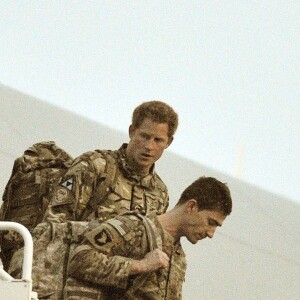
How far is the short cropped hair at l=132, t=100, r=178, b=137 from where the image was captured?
9.18 m

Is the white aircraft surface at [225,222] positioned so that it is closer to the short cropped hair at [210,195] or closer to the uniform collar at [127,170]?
the uniform collar at [127,170]

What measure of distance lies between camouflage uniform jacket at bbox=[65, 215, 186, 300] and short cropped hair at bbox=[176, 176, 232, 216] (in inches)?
9.0

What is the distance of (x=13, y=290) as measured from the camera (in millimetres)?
7051

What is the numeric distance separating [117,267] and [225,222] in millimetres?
13308

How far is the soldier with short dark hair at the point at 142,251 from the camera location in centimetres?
837

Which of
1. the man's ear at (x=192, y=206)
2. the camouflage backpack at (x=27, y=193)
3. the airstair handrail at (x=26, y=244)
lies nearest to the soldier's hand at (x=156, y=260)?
the man's ear at (x=192, y=206)

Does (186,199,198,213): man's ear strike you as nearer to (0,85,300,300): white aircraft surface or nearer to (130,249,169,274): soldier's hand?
(130,249,169,274): soldier's hand

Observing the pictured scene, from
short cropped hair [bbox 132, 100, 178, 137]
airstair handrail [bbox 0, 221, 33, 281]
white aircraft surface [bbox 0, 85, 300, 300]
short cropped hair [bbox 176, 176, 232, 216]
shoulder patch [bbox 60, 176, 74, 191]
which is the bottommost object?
white aircraft surface [bbox 0, 85, 300, 300]

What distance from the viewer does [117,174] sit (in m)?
9.27

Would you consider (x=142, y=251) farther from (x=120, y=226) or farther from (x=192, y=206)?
(x=192, y=206)

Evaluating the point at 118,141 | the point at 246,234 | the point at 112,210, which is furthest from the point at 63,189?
the point at 118,141

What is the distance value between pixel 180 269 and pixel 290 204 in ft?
53.5

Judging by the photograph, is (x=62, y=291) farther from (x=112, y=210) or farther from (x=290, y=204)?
(x=290, y=204)

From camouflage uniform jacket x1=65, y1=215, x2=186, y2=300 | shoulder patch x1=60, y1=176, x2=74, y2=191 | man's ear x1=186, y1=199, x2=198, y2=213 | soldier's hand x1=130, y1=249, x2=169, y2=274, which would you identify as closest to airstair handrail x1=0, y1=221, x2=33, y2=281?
camouflage uniform jacket x1=65, y1=215, x2=186, y2=300
